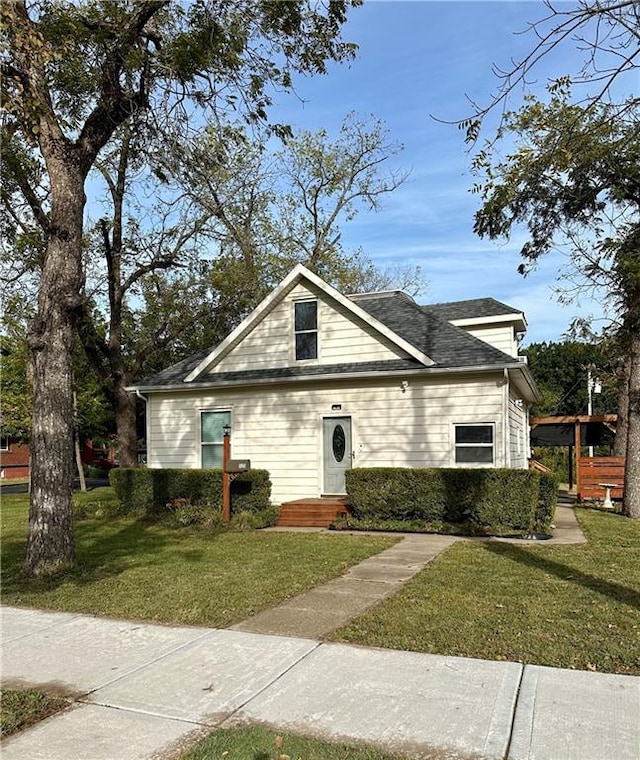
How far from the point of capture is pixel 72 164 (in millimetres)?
8359

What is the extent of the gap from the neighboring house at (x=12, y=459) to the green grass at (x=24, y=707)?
40.5 meters

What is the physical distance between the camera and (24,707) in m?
3.91

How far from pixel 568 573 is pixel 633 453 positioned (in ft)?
28.1

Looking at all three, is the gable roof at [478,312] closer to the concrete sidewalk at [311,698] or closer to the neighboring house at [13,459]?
the concrete sidewalk at [311,698]

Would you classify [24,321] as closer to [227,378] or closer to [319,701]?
[227,378]

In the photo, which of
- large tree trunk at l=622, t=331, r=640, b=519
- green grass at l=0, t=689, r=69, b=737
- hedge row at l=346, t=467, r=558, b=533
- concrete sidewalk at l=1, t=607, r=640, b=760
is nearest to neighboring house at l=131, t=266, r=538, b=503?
hedge row at l=346, t=467, r=558, b=533

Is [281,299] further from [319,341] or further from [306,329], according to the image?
[319,341]

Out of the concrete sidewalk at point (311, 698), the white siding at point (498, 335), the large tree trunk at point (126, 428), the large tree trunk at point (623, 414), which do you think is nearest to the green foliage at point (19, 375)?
the large tree trunk at point (126, 428)

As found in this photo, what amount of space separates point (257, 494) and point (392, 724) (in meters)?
10.6

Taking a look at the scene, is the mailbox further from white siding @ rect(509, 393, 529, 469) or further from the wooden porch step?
white siding @ rect(509, 393, 529, 469)

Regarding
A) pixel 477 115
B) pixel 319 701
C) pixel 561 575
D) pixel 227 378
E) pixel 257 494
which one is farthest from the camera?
pixel 227 378

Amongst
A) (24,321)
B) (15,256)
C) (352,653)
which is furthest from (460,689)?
(24,321)

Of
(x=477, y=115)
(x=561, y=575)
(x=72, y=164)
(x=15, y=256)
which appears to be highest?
(x=15, y=256)

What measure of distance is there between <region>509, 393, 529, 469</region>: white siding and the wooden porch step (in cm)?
422
